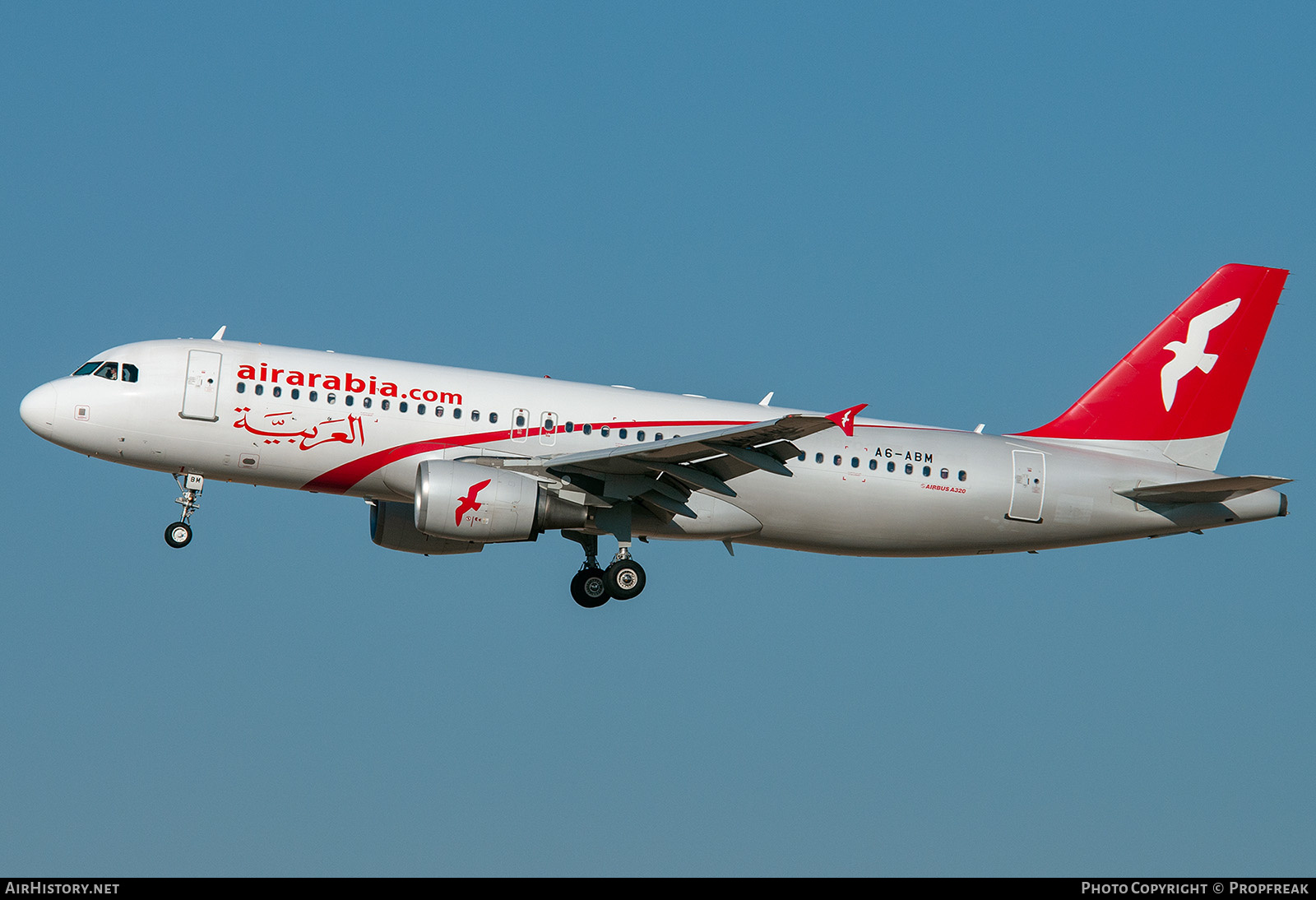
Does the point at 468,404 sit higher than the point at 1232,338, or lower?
lower

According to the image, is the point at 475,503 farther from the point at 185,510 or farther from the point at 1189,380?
the point at 1189,380

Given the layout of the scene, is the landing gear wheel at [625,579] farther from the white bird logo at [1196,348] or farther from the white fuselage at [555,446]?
the white bird logo at [1196,348]

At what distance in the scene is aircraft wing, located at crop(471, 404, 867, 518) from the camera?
30.7 m

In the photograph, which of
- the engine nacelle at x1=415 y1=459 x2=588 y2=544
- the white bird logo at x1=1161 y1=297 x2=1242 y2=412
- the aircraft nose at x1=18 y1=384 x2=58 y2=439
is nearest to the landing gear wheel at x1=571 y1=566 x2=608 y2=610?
the engine nacelle at x1=415 y1=459 x2=588 y2=544

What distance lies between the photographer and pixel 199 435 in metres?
31.9

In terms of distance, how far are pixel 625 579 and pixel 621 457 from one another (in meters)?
3.73

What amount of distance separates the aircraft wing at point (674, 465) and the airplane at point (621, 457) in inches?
2.1

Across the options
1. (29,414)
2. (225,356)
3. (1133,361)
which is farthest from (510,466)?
(1133,361)

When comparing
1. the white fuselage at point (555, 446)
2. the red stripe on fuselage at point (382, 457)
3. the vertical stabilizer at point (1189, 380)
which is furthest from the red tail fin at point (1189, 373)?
the red stripe on fuselage at point (382, 457)
